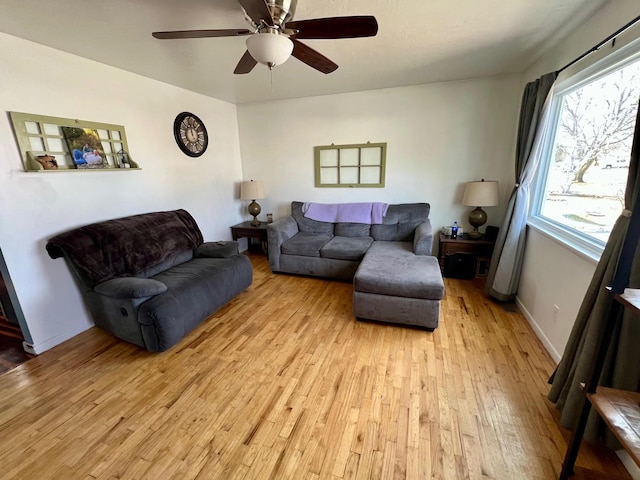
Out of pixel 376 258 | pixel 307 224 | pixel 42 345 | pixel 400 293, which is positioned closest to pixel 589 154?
pixel 400 293

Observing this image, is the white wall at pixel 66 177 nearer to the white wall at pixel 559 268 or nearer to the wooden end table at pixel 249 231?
the wooden end table at pixel 249 231

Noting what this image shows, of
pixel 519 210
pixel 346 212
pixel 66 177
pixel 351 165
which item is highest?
pixel 351 165

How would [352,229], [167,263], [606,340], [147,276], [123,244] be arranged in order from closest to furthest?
[606,340]
[123,244]
[147,276]
[167,263]
[352,229]

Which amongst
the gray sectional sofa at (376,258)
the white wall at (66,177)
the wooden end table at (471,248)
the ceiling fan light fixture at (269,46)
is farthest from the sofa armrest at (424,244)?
the white wall at (66,177)

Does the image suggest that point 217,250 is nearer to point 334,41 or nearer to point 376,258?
point 376,258

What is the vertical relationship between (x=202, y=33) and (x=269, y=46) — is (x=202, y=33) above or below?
above

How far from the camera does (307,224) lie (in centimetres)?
386

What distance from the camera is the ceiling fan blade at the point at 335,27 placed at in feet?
4.39

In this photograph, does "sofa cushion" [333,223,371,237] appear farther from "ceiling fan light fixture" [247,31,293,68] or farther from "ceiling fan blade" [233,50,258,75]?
"ceiling fan light fixture" [247,31,293,68]

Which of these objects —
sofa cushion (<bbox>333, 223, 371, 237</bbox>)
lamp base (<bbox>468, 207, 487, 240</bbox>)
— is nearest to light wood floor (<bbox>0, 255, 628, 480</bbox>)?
lamp base (<bbox>468, 207, 487, 240</bbox>)

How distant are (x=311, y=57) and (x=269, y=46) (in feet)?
1.73

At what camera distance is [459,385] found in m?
1.72

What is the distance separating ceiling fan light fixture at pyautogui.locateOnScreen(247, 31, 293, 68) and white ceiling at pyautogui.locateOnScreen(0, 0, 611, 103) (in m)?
0.43

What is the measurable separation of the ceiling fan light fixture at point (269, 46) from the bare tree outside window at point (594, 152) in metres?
1.93
